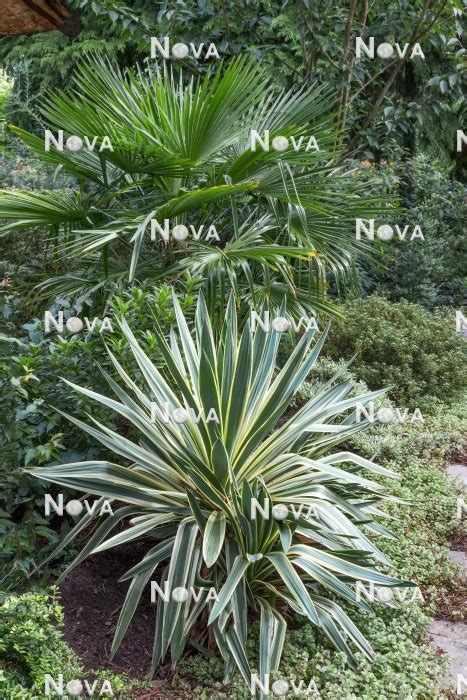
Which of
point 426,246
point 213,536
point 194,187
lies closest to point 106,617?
point 213,536

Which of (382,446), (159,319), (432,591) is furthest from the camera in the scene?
(382,446)

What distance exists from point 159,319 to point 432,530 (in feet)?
5.14

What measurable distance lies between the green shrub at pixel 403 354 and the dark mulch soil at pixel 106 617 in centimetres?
258

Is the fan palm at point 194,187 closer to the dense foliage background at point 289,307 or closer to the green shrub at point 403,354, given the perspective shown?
the dense foliage background at point 289,307

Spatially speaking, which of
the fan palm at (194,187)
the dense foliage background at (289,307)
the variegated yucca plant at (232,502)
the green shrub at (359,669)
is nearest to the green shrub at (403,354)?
the dense foliage background at (289,307)

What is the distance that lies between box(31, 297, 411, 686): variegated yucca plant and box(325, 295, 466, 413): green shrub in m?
2.16

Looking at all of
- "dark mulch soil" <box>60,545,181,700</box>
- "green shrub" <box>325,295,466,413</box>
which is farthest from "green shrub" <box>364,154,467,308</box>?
"dark mulch soil" <box>60,545,181,700</box>

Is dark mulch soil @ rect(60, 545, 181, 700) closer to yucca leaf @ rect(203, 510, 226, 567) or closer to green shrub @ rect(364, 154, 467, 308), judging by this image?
yucca leaf @ rect(203, 510, 226, 567)

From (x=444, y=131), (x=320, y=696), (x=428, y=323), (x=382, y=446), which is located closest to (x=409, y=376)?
(x=428, y=323)

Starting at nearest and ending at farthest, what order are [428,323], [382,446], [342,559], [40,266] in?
[342,559]
[382,446]
[40,266]
[428,323]

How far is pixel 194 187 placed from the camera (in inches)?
175

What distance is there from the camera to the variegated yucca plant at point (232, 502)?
2363 mm

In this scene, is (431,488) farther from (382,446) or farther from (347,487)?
(347,487)

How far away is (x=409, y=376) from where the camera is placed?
5102 mm
